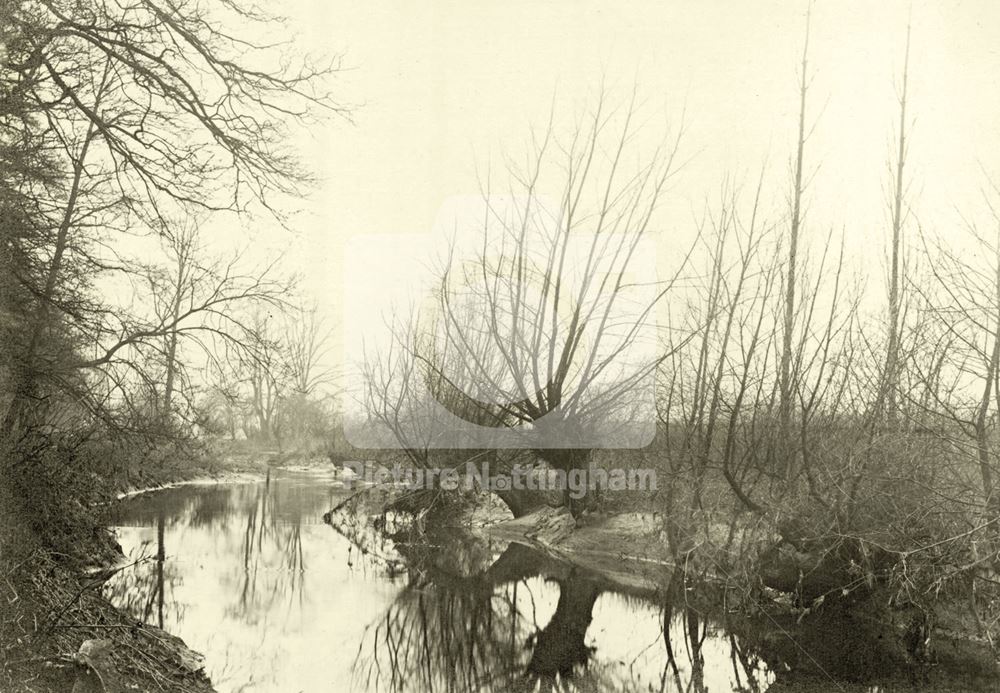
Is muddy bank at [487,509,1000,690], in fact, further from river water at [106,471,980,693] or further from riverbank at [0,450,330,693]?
riverbank at [0,450,330,693]

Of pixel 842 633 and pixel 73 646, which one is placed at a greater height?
pixel 73 646

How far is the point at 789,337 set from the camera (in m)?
9.70

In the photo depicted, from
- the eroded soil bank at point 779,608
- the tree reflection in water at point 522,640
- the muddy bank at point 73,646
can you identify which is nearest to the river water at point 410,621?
the tree reflection in water at point 522,640

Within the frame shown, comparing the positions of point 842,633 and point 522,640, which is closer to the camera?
point 522,640

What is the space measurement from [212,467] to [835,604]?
24040 mm

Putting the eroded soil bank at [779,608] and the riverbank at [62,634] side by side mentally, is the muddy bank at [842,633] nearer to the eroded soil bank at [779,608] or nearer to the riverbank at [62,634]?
the eroded soil bank at [779,608]

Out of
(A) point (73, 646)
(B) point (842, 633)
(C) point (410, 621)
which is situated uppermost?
(A) point (73, 646)

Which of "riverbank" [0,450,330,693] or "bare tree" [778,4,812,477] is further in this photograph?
"bare tree" [778,4,812,477]

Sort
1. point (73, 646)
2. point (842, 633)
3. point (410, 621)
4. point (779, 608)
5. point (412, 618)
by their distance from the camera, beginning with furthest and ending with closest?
point (779, 608) < point (412, 618) < point (410, 621) < point (842, 633) < point (73, 646)

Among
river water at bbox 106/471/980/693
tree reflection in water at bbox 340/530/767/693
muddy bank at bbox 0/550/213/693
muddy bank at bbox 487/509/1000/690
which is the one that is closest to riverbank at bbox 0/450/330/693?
muddy bank at bbox 0/550/213/693

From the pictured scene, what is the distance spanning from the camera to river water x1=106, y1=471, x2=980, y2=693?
7305mm

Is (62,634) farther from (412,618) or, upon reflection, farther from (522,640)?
(522,640)

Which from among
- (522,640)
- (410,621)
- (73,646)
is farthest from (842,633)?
(73,646)

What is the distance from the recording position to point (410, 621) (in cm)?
923
